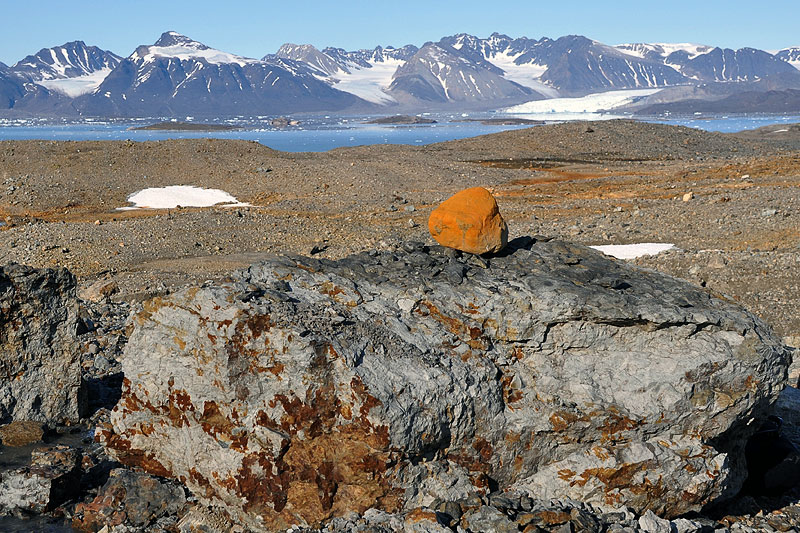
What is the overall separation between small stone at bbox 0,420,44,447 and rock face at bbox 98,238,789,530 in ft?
6.50

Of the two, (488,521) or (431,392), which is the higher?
(431,392)

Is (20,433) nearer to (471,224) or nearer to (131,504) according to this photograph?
(131,504)

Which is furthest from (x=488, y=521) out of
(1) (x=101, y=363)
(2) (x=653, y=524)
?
(1) (x=101, y=363)

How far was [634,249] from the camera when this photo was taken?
78.8 feet

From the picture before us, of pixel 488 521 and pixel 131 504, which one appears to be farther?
pixel 131 504

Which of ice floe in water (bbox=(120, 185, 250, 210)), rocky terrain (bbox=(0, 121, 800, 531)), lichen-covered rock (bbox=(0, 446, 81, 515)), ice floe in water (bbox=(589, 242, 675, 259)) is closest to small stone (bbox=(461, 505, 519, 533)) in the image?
rocky terrain (bbox=(0, 121, 800, 531))

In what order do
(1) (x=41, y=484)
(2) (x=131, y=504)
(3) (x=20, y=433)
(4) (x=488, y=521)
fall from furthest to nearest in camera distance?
(3) (x=20, y=433) → (1) (x=41, y=484) → (2) (x=131, y=504) → (4) (x=488, y=521)

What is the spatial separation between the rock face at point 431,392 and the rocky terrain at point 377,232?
9 cm

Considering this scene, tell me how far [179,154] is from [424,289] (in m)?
38.9

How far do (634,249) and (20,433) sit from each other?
18999 millimetres

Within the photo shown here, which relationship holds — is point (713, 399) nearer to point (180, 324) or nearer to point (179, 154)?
point (180, 324)

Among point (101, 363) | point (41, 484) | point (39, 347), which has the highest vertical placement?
point (39, 347)

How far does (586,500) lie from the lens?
8625 mm

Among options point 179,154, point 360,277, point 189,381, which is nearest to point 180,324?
point 189,381
